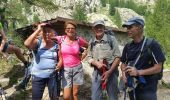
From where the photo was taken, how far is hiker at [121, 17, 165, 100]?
4953 mm

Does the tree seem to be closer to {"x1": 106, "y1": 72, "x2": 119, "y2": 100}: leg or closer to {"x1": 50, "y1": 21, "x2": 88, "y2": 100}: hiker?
{"x1": 50, "y1": 21, "x2": 88, "y2": 100}: hiker

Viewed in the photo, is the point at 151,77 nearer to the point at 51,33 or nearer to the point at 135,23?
the point at 135,23

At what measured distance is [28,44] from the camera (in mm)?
6406

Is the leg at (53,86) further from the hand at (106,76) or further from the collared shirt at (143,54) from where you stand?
the collared shirt at (143,54)

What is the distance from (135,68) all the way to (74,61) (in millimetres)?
1980

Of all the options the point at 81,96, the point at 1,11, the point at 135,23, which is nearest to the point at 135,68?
the point at 135,23

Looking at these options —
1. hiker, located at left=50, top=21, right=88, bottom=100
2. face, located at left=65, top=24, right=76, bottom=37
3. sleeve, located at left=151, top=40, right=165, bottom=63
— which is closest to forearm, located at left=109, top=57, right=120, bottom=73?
hiker, located at left=50, top=21, right=88, bottom=100

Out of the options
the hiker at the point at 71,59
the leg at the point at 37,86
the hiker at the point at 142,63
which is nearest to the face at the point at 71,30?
the hiker at the point at 71,59

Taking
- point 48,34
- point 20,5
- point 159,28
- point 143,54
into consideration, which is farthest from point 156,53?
point 159,28

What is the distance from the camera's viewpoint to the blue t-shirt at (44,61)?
659 centimetres

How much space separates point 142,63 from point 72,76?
2069 mm

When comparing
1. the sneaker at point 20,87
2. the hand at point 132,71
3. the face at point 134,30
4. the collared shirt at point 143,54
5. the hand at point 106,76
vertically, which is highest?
the face at point 134,30

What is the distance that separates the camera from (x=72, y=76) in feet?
22.5

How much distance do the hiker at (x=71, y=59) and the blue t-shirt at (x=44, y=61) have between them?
0.21m
